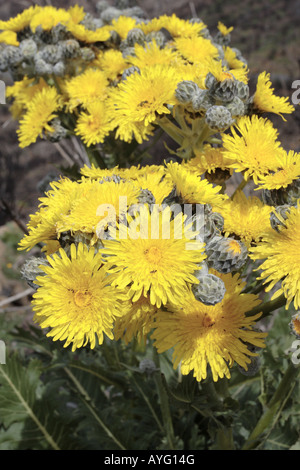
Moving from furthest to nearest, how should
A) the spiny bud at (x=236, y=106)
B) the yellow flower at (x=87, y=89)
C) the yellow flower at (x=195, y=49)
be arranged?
the yellow flower at (x=87, y=89) → the yellow flower at (x=195, y=49) → the spiny bud at (x=236, y=106)

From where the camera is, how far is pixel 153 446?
300cm

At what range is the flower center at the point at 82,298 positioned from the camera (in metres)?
1.64

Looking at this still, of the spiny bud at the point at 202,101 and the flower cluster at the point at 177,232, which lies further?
the spiny bud at the point at 202,101

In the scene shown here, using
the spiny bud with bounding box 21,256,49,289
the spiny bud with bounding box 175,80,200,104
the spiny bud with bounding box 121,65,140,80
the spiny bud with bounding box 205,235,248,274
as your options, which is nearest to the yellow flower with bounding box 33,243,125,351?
the spiny bud with bounding box 21,256,49,289

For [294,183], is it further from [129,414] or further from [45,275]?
[129,414]

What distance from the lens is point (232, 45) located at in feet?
33.8

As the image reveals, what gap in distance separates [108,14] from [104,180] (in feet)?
7.23

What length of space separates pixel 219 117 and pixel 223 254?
2.34 feet

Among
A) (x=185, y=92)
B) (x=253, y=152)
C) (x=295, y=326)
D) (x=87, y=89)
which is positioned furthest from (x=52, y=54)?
(x=295, y=326)

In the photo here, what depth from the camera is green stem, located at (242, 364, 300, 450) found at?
2178 millimetres

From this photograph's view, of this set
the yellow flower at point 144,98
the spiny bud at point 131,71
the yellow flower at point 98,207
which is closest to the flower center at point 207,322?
the yellow flower at point 98,207

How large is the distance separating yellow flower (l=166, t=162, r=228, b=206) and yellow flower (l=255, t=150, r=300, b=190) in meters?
0.20

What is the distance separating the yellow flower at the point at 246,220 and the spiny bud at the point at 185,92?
0.56 meters

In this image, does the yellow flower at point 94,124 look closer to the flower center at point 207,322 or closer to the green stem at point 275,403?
the flower center at point 207,322
